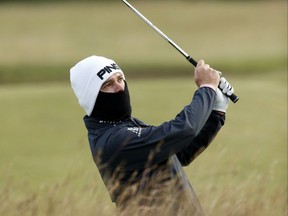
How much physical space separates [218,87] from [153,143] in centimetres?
58

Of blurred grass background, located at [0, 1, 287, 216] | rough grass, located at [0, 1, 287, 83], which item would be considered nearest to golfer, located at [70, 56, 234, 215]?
blurred grass background, located at [0, 1, 287, 216]

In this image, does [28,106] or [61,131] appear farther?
[28,106]

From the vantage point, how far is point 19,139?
11.8 metres

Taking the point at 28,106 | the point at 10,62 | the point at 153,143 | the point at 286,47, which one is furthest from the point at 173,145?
the point at 286,47

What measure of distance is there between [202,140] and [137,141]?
603mm

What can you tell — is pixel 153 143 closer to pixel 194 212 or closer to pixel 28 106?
pixel 194 212

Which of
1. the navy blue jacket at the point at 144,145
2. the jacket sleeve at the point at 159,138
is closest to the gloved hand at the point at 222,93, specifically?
the navy blue jacket at the point at 144,145

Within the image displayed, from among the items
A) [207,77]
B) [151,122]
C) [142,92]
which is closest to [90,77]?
[207,77]

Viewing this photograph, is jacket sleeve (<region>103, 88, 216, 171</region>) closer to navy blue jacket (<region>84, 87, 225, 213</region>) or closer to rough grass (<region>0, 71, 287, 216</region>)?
navy blue jacket (<region>84, 87, 225, 213</region>)

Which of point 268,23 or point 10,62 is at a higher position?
point 10,62

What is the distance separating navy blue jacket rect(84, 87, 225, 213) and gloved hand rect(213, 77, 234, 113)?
0.55ft

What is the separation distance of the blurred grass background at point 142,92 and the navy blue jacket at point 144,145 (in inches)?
5.6

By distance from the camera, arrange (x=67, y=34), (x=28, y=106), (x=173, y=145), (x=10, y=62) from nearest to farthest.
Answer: (x=173, y=145) → (x=28, y=106) → (x=10, y=62) → (x=67, y=34)

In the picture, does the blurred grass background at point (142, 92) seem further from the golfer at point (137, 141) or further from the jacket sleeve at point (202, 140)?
the jacket sleeve at point (202, 140)
